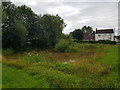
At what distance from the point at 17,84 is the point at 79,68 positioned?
5193mm

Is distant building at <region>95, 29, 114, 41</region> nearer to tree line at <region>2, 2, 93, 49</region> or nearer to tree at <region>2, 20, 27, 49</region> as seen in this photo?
tree line at <region>2, 2, 93, 49</region>

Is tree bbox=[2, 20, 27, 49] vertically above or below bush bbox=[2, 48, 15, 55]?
above

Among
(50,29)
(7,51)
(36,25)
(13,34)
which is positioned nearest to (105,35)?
(50,29)

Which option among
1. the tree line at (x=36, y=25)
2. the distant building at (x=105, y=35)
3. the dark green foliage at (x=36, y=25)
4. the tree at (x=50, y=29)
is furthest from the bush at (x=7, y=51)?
Result: the distant building at (x=105, y=35)

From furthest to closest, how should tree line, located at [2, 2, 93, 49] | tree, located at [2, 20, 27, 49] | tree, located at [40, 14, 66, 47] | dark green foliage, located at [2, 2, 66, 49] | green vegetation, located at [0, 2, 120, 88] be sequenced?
tree, located at [40, 14, 66, 47]
dark green foliage, located at [2, 2, 66, 49]
tree line, located at [2, 2, 93, 49]
tree, located at [2, 20, 27, 49]
green vegetation, located at [0, 2, 120, 88]

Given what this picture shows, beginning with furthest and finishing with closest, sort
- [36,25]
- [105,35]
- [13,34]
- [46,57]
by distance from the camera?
[105,35], [36,25], [13,34], [46,57]

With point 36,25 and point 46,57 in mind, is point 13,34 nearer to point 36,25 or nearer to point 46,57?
point 36,25

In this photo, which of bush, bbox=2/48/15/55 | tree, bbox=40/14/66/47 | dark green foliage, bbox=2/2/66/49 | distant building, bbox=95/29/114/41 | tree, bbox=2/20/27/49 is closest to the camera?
bush, bbox=2/48/15/55

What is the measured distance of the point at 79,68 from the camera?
441 inches

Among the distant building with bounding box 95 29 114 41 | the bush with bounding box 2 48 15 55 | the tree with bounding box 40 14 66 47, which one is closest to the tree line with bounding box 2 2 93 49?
the tree with bounding box 40 14 66 47

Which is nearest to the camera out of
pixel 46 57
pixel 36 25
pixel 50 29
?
pixel 46 57

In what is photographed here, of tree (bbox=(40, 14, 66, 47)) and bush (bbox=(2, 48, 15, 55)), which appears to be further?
tree (bbox=(40, 14, 66, 47))

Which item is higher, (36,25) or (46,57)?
(36,25)

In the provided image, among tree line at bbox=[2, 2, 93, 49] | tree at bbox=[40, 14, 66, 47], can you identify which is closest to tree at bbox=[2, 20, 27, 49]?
tree line at bbox=[2, 2, 93, 49]
